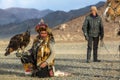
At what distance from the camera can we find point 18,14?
496ft

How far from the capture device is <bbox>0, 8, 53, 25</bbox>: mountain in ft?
430

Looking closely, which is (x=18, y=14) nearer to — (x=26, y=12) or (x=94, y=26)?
(x=26, y=12)

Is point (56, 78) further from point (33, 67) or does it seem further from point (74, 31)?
point (74, 31)

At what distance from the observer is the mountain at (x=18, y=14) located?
131 m

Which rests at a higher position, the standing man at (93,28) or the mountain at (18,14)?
the standing man at (93,28)

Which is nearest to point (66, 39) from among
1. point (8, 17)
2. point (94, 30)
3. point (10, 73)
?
point (94, 30)

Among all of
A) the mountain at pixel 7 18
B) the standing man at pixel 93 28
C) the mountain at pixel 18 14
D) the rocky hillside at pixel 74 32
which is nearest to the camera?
the standing man at pixel 93 28

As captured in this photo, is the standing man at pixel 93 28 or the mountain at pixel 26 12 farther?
the mountain at pixel 26 12

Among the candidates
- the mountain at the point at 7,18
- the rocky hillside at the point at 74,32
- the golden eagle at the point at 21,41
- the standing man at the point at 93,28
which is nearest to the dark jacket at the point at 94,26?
the standing man at the point at 93,28

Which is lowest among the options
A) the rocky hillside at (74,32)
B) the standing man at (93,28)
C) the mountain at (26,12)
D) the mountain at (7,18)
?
the mountain at (26,12)

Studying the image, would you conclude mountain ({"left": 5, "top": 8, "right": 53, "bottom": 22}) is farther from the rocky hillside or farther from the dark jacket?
the dark jacket

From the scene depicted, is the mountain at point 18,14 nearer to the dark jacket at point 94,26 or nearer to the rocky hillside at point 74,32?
→ the rocky hillside at point 74,32

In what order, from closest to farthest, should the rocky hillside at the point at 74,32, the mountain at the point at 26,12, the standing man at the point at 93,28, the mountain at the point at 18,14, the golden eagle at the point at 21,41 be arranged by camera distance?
1. the golden eagle at the point at 21,41
2. the standing man at the point at 93,28
3. the rocky hillside at the point at 74,32
4. the mountain at the point at 18,14
5. the mountain at the point at 26,12

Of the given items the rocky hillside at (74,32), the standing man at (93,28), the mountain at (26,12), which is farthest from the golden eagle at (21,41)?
the mountain at (26,12)
